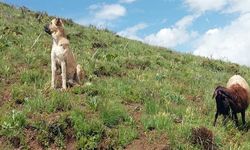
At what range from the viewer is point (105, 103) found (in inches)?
565

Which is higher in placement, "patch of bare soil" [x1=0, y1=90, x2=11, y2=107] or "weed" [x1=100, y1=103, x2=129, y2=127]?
"patch of bare soil" [x1=0, y1=90, x2=11, y2=107]

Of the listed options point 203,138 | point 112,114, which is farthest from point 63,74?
point 203,138

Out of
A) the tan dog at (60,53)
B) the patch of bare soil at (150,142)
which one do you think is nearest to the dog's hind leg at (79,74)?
the tan dog at (60,53)

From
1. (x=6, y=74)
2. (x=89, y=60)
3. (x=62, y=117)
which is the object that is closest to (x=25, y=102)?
(x=62, y=117)

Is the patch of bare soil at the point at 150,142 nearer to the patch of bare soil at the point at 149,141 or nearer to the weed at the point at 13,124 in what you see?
the patch of bare soil at the point at 149,141

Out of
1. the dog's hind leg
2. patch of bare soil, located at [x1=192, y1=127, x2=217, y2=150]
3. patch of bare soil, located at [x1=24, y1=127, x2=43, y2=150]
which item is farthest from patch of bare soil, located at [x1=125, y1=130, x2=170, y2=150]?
the dog's hind leg

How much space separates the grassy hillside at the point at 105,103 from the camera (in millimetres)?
12891

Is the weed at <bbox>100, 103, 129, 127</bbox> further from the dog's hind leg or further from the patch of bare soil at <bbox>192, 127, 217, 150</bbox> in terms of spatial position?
the patch of bare soil at <bbox>192, 127, 217, 150</bbox>

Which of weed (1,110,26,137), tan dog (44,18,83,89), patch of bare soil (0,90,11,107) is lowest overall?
weed (1,110,26,137)

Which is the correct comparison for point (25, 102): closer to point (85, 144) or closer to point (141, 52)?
point (85, 144)

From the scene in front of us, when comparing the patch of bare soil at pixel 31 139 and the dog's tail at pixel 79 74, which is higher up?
the dog's tail at pixel 79 74

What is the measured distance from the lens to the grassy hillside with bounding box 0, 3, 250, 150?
12.9 meters

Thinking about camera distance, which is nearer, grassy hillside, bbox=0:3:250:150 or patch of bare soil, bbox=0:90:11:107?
grassy hillside, bbox=0:3:250:150

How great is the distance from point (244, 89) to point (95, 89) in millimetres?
4210
